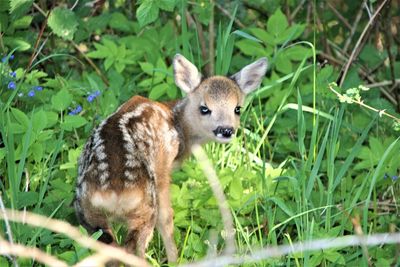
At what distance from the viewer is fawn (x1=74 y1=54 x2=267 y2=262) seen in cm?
521

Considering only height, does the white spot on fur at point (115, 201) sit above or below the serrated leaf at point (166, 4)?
below

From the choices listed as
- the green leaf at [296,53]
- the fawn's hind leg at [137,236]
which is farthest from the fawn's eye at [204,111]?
the fawn's hind leg at [137,236]

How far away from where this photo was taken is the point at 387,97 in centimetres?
805

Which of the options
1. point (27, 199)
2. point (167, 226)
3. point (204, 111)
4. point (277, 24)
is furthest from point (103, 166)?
point (277, 24)

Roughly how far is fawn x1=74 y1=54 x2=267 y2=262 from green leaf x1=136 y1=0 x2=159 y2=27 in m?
0.52

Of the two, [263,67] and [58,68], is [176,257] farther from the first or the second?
[58,68]

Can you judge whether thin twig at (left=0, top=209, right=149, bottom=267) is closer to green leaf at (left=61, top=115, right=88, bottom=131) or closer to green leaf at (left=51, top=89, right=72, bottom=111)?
green leaf at (left=61, top=115, right=88, bottom=131)

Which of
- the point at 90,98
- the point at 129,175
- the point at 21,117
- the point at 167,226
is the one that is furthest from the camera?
the point at 90,98

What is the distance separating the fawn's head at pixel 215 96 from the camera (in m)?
6.62

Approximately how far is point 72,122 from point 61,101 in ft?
0.73

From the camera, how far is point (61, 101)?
6445 millimetres

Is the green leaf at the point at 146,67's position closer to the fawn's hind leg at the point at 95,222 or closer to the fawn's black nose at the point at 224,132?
the fawn's black nose at the point at 224,132

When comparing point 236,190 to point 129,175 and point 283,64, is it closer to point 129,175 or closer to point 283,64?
point 129,175

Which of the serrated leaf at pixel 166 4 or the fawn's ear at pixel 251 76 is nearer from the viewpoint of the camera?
the serrated leaf at pixel 166 4
